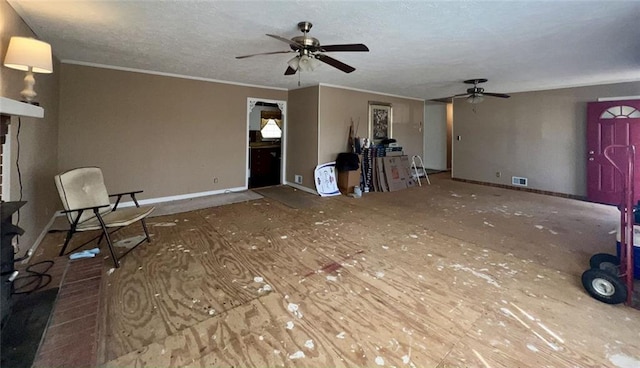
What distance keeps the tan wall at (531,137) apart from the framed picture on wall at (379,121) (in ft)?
6.70

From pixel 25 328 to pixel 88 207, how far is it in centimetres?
141

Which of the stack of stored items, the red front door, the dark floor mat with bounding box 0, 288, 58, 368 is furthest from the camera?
the stack of stored items

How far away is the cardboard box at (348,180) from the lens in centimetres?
595

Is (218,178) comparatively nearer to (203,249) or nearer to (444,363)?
(203,249)

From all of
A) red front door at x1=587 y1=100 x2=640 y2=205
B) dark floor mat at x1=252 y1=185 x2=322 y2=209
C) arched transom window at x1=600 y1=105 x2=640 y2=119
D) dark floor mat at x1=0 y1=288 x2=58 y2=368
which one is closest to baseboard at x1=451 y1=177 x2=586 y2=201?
red front door at x1=587 y1=100 x2=640 y2=205

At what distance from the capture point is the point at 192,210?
179 inches

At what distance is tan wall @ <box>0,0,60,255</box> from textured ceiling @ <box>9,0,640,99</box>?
263 mm

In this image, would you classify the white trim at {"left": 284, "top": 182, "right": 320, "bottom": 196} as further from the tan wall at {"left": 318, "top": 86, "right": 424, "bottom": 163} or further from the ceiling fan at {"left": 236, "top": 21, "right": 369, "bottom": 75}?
the ceiling fan at {"left": 236, "top": 21, "right": 369, "bottom": 75}

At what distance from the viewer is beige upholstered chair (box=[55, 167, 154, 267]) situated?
2627 mm

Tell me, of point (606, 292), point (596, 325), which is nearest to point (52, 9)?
point (596, 325)

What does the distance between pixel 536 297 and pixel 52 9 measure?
4717mm

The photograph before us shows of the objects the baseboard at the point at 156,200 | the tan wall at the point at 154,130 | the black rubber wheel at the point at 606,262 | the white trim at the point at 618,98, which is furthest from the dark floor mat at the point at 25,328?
the white trim at the point at 618,98

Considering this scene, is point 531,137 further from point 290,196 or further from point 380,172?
point 290,196

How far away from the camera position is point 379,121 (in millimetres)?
6930
